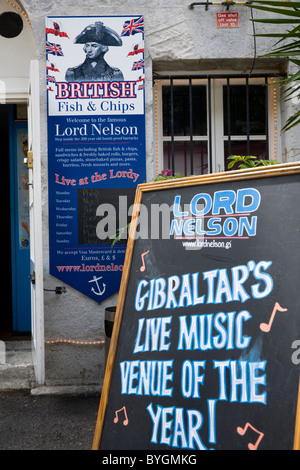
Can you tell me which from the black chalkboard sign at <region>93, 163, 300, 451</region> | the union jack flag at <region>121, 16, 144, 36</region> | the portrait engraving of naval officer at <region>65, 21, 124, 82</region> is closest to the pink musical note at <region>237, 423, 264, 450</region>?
the black chalkboard sign at <region>93, 163, 300, 451</region>

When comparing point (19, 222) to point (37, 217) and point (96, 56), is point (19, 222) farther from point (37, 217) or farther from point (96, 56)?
point (96, 56)

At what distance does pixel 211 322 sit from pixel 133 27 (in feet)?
9.66

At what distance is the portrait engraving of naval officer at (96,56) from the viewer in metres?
3.68

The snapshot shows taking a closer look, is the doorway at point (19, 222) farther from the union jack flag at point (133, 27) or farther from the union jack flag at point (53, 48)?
the union jack flag at point (133, 27)

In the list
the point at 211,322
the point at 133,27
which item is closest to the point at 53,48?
the point at 133,27

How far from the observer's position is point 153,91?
3.88m

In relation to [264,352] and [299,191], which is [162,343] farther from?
[299,191]

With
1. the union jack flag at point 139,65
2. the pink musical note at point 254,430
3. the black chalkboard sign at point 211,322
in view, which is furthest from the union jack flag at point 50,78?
the pink musical note at point 254,430

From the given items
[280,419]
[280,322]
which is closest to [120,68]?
[280,322]

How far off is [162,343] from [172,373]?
0.44 feet

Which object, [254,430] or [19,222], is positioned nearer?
[254,430]

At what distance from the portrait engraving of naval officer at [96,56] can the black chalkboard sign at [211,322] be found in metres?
2.04

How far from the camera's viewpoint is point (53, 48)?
3.68 m

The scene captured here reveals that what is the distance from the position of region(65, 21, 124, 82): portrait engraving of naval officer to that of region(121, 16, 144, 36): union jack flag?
9cm
